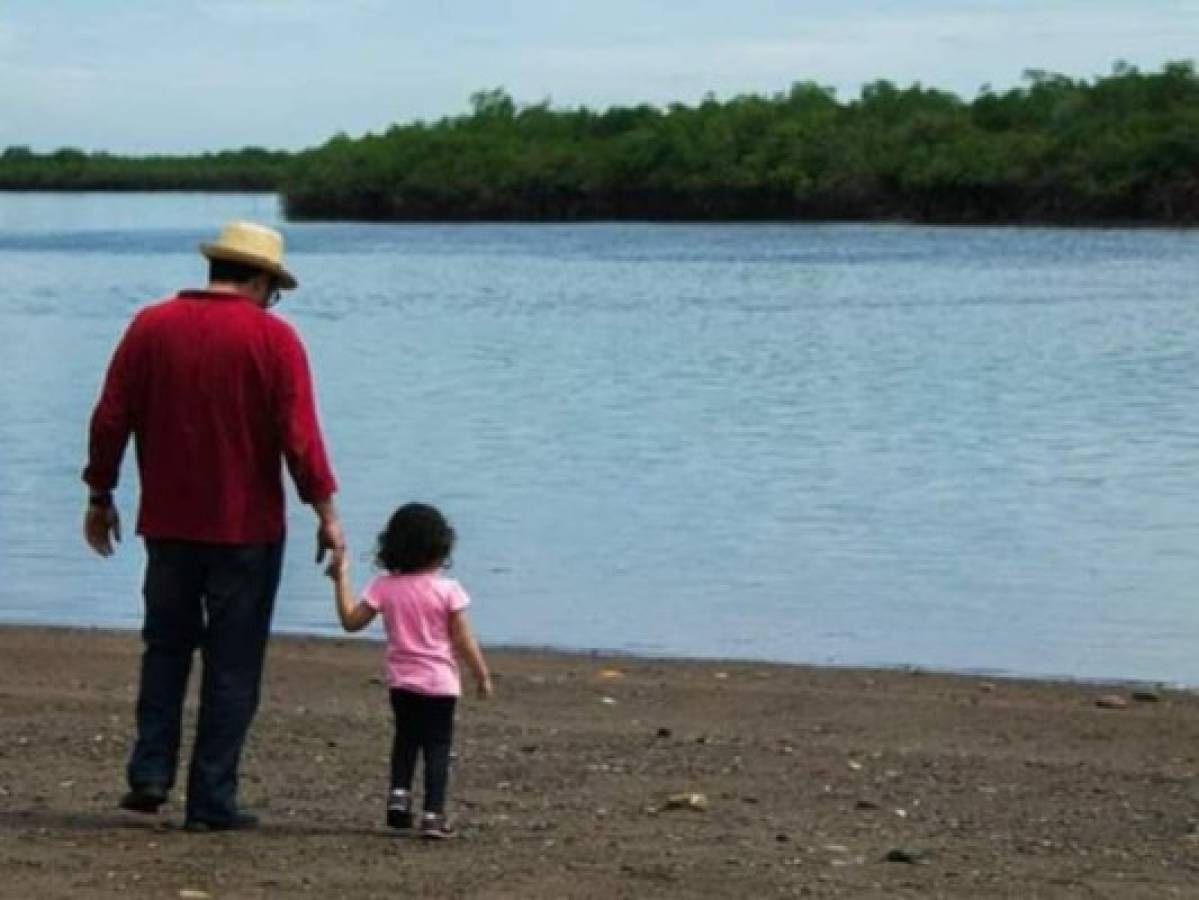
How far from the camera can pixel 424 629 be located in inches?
365

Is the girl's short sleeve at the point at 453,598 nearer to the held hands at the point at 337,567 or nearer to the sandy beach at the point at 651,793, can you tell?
the held hands at the point at 337,567

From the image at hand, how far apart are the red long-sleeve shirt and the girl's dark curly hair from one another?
24 cm

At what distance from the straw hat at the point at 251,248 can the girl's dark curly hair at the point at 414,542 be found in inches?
28.4

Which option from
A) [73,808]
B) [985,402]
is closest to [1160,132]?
[985,402]

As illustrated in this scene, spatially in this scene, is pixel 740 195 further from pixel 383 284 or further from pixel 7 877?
pixel 7 877

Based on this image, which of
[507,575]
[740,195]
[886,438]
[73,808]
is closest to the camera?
[73,808]

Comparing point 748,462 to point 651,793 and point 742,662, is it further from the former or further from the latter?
point 651,793

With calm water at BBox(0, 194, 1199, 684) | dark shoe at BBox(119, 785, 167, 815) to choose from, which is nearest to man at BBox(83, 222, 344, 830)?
dark shoe at BBox(119, 785, 167, 815)

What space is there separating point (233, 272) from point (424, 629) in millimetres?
1117

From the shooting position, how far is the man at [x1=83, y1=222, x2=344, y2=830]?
905 centimetres

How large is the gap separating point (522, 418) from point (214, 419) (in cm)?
2347

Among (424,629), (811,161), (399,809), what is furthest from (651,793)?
(811,161)

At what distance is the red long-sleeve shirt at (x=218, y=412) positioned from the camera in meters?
9.05

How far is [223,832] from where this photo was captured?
9227 mm
